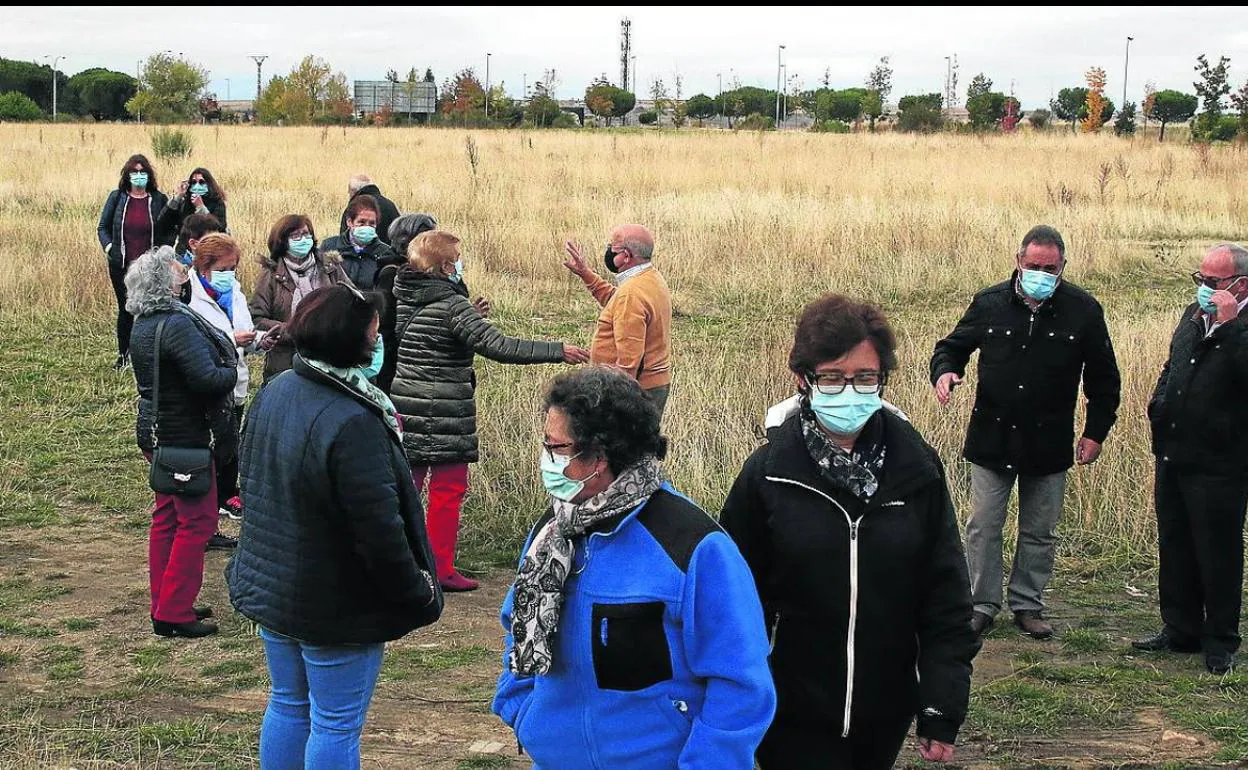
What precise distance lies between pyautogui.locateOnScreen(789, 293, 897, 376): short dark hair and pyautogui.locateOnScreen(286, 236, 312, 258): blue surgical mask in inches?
188

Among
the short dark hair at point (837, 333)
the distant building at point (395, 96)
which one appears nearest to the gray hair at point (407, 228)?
the short dark hair at point (837, 333)

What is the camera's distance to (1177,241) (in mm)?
18250

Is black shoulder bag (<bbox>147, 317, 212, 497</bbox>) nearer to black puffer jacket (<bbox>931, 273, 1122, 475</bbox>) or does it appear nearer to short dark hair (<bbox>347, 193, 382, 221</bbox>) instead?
short dark hair (<bbox>347, 193, 382, 221</bbox>)

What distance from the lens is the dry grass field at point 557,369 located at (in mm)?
5387

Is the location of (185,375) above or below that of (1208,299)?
below

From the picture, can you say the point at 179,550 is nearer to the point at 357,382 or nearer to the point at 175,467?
Result: the point at 175,467

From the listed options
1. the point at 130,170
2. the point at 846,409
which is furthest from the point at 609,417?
the point at 130,170

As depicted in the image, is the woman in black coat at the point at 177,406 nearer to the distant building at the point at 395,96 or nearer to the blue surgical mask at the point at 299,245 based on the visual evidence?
the blue surgical mask at the point at 299,245

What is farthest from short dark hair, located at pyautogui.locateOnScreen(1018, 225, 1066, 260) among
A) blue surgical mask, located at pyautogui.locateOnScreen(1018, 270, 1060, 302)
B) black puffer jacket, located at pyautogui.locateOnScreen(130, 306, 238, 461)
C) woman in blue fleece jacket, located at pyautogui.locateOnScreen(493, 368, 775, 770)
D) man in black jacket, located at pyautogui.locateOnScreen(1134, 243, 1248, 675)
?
black puffer jacket, located at pyautogui.locateOnScreen(130, 306, 238, 461)

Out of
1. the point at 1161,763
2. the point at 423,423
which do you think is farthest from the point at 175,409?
the point at 1161,763

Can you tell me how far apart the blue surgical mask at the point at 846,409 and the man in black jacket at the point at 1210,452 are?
10.2 ft

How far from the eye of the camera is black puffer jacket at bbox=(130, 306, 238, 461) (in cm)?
595

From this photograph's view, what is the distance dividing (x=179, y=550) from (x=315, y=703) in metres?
2.37

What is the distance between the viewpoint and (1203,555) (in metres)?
5.98
